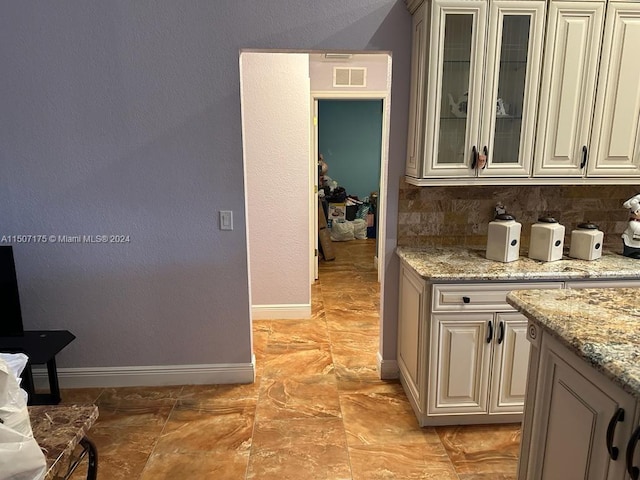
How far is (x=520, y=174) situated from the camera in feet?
7.70

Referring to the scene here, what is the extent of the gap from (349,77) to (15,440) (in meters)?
4.02

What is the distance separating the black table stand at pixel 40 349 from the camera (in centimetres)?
233

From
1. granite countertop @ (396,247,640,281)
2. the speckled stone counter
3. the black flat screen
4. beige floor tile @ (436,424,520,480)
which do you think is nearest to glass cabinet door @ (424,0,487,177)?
granite countertop @ (396,247,640,281)

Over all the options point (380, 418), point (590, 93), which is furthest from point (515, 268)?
point (380, 418)

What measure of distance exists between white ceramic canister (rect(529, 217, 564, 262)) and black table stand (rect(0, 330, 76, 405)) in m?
2.71

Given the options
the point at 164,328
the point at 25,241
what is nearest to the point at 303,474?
the point at 164,328

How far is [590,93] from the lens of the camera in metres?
2.27

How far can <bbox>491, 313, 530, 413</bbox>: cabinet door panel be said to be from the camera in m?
2.20

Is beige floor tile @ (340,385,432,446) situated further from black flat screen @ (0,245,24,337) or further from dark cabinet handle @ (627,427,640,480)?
black flat screen @ (0,245,24,337)

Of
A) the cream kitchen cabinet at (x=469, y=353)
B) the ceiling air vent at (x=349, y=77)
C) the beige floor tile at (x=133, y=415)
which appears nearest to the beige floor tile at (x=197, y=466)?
the beige floor tile at (x=133, y=415)

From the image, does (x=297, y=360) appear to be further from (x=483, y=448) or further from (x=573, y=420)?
(x=573, y=420)

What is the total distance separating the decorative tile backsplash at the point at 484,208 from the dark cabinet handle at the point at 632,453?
1759 millimetres

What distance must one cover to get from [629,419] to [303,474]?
145cm

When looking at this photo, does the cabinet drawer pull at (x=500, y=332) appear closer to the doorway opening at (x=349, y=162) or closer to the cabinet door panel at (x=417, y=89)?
the cabinet door panel at (x=417, y=89)
